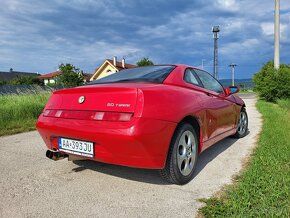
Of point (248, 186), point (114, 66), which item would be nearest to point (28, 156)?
point (248, 186)

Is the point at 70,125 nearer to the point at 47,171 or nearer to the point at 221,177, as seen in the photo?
the point at 47,171

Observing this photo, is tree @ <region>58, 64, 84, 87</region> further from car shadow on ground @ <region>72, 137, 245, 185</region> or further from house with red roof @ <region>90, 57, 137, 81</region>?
car shadow on ground @ <region>72, 137, 245, 185</region>

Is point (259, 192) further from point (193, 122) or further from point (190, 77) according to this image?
point (190, 77)

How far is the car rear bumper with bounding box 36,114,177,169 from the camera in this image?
275 cm

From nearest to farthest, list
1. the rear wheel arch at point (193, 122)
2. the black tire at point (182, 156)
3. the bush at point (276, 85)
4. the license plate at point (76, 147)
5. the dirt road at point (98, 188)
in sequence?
the dirt road at point (98, 188), the license plate at point (76, 147), the black tire at point (182, 156), the rear wheel arch at point (193, 122), the bush at point (276, 85)

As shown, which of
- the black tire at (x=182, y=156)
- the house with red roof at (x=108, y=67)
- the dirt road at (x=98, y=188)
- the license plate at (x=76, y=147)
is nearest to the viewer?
the dirt road at (x=98, y=188)

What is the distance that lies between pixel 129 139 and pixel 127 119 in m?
0.20

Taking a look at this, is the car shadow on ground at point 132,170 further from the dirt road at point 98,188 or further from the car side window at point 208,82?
the car side window at point 208,82

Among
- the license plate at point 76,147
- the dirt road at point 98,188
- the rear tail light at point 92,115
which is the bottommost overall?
the dirt road at point 98,188

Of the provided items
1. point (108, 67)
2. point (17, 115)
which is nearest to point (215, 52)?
point (108, 67)

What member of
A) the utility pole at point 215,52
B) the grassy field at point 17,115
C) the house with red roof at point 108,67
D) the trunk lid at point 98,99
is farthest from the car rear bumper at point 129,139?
the house with red roof at point 108,67

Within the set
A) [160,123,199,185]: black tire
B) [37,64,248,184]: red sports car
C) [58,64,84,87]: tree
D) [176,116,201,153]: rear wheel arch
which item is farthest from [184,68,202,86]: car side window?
[58,64,84,87]: tree

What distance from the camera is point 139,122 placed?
9.00 feet

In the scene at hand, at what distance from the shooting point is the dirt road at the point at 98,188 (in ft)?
8.89
